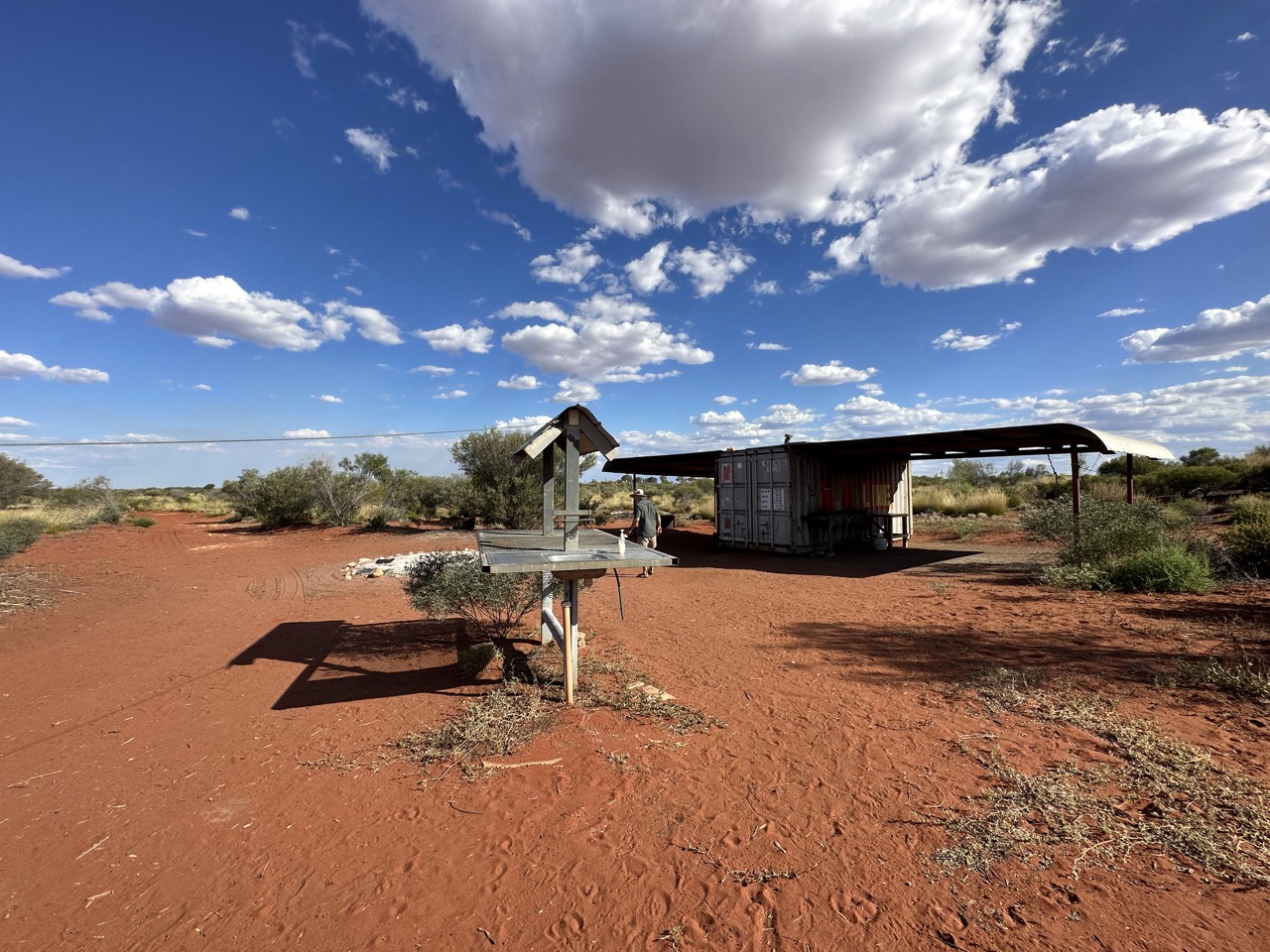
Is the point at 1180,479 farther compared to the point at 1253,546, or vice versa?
the point at 1180,479

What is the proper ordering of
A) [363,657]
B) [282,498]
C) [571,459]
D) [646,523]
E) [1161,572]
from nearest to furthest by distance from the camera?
[571,459]
[363,657]
[1161,572]
[646,523]
[282,498]

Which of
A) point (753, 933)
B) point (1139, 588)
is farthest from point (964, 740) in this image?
point (1139, 588)

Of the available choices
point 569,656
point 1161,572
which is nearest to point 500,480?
point 569,656

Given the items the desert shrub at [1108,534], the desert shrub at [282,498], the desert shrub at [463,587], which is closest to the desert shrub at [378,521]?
the desert shrub at [282,498]

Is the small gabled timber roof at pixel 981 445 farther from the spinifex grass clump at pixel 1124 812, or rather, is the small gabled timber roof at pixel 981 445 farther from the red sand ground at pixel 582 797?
the spinifex grass clump at pixel 1124 812

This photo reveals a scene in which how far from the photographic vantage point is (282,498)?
23250mm

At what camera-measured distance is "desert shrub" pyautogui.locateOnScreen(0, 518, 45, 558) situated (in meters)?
13.2

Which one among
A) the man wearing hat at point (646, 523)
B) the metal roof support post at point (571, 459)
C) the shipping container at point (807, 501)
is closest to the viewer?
Answer: the metal roof support post at point (571, 459)

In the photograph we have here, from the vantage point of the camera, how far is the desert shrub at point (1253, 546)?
32.6ft

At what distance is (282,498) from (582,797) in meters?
24.7

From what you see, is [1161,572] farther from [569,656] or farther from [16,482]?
[16,482]

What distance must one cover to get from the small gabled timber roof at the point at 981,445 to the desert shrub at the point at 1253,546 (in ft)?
6.90

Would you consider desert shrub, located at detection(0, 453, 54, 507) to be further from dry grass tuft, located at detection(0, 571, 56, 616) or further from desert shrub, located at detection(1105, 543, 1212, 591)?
desert shrub, located at detection(1105, 543, 1212, 591)

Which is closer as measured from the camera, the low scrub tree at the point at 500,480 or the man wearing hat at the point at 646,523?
the man wearing hat at the point at 646,523
